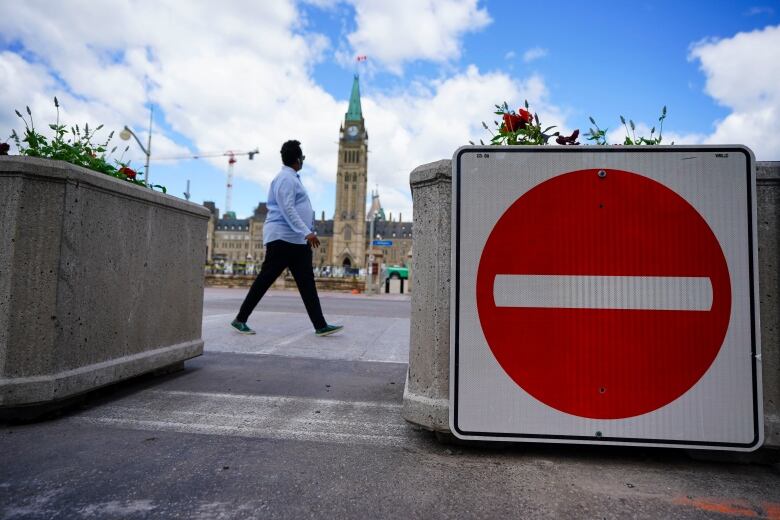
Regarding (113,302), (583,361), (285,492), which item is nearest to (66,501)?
(285,492)

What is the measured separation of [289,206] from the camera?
525 cm

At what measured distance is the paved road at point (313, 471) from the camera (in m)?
1.57

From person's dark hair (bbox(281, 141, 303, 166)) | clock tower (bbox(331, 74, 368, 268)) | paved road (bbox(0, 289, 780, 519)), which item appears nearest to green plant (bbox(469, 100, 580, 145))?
paved road (bbox(0, 289, 780, 519))

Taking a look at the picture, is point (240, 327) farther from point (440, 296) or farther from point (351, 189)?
point (351, 189)

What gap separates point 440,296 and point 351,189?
129184 millimetres

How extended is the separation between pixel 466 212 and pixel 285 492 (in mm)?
1340

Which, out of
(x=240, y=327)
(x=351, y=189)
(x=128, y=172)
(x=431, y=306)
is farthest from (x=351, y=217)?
(x=431, y=306)

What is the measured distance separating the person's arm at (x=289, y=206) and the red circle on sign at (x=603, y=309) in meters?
3.51

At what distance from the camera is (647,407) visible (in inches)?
76.9

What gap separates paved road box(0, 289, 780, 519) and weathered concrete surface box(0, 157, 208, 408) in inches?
10.2

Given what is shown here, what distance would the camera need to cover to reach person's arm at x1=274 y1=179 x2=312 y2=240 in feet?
17.2

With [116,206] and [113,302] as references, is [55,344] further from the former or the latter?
[116,206]

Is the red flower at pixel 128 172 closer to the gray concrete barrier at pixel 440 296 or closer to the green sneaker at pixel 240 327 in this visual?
the gray concrete barrier at pixel 440 296

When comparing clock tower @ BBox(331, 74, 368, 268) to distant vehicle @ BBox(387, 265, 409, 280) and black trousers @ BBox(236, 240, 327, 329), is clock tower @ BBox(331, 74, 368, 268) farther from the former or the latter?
black trousers @ BBox(236, 240, 327, 329)
